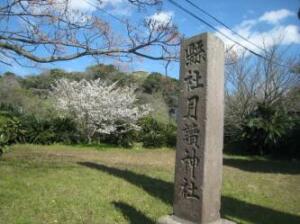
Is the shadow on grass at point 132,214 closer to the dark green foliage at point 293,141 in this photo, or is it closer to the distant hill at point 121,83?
the dark green foliage at point 293,141

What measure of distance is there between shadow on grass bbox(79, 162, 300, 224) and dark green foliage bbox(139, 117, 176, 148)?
8993 millimetres

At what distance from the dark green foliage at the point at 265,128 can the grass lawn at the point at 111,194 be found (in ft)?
18.1

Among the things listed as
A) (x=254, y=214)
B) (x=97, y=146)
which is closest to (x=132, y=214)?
(x=254, y=214)

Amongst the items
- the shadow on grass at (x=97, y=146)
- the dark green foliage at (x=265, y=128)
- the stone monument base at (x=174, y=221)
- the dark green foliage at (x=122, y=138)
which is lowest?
the stone monument base at (x=174, y=221)

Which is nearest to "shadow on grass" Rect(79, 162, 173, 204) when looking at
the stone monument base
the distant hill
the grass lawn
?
the grass lawn

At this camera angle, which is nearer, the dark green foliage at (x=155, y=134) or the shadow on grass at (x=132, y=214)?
the shadow on grass at (x=132, y=214)

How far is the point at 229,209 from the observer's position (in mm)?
6621

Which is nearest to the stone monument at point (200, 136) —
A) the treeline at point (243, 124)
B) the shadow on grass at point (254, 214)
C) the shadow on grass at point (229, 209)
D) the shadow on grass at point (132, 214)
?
the shadow on grass at point (132, 214)

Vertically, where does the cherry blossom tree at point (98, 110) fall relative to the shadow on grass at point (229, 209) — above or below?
above

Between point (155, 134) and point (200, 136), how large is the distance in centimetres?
1336

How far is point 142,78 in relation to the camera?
38969 mm

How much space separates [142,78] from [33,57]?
31557 mm

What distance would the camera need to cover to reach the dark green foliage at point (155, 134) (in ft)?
58.1

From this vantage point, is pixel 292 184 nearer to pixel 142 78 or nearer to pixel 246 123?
pixel 246 123
